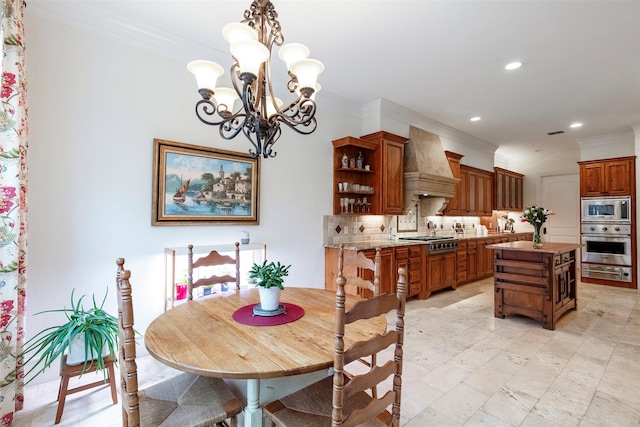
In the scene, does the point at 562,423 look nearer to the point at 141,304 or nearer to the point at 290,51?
the point at 290,51

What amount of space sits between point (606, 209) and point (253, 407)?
727 centimetres

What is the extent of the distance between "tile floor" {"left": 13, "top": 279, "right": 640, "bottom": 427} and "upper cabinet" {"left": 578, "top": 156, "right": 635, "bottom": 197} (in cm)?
286

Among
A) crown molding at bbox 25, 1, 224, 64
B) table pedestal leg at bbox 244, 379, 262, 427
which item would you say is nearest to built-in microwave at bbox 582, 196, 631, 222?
crown molding at bbox 25, 1, 224, 64

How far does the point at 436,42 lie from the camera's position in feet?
9.70

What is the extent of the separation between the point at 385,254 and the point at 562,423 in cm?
248

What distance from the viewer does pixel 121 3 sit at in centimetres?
245

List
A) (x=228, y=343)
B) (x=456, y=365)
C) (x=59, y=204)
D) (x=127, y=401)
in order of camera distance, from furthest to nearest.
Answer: (x=456, y=365) < (x=59, y=204) < (x=228, y=343) < (x=127, y=401)

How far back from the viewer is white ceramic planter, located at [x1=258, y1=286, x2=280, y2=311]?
1.71 m

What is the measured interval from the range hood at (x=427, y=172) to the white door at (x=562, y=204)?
439 centimetres

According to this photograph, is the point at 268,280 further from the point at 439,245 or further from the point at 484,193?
the point at 484,193

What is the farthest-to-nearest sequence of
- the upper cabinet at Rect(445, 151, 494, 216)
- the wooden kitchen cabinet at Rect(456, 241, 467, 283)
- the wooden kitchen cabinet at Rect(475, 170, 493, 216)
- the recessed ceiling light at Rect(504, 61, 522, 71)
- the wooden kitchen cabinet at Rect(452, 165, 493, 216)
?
the wooden kitchen cabinet at Rect(475, 170, 493, 216), the wooden kitchen cabinet at Rect(452, 165, 493, 216), the upper cabinet at Rect(445, 151, 494, 216), the wooden kitchen cabinet at Rect(456, 241, 467, 283), the recessed ceiling light at Rect(504, 61, 522, 71)

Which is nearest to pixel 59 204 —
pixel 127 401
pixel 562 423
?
pixel 127 401

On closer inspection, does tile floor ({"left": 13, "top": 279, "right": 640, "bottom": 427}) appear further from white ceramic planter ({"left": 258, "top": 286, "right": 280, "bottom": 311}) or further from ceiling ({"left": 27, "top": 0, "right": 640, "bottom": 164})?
ceiling ({"left": 27, "top": 0, "right": 640, "bottom": 164})

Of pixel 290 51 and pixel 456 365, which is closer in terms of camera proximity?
pixel 290 51
